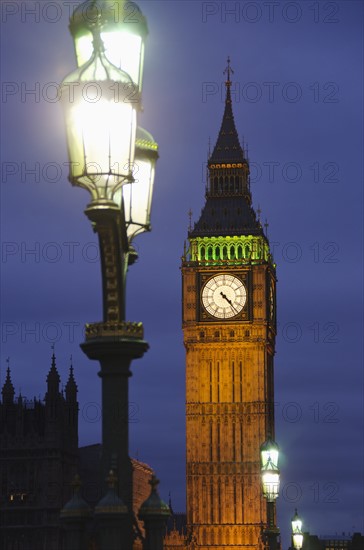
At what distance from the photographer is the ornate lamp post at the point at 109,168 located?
42.3 feet

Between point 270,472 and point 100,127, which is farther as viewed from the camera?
point 270,472

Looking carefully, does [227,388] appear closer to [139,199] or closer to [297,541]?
[297,541]

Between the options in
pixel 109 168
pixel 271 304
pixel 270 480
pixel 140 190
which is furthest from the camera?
pixel 271 304

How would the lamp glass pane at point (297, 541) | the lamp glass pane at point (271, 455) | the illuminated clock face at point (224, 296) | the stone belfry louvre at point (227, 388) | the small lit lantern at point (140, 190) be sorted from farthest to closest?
the illuminated clock face at point (224, 296), the stone belfry louvre at point (227, 388), the lamp glass pane at point (297, 541), the lamp glass pane at point (271, 455), the small lit lantern at point (140, 190)

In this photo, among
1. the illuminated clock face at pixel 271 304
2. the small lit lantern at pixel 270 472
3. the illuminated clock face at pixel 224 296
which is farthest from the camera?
the illuminated clock face at pixel 271 304

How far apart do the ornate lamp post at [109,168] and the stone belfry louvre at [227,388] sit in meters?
98.6

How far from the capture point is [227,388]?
376 feet

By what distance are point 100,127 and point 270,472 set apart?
23700mm

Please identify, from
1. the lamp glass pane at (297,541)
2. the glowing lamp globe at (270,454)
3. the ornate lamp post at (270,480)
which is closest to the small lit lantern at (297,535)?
the lamp glass pane at (297,541)

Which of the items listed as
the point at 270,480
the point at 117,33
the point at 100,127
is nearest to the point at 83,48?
the point at 117,33

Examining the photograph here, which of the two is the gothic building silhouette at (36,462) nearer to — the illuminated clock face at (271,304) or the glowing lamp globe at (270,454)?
the illuminated clock face at (271,304)

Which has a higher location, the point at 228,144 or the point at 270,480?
the point at 228,144

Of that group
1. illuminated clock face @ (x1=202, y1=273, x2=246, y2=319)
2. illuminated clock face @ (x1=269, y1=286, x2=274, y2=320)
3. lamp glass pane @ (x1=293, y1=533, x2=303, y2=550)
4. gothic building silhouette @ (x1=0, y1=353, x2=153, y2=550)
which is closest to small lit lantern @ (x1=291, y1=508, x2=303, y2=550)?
lamp glass pane @ (x1=293, y1=533, x2=303, y2=550)

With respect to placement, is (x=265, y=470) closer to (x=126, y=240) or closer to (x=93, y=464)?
(x=126, y=240)
